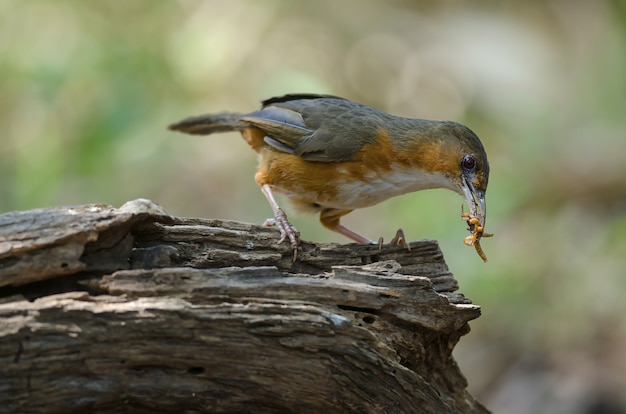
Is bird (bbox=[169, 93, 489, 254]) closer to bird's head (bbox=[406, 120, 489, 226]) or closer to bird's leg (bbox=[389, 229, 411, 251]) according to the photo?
bird's head (bbox=[406, 120, 489, 226])

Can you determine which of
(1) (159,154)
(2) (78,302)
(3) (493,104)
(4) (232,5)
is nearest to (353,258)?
(2) (78,302)

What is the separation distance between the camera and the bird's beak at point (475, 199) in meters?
5.05

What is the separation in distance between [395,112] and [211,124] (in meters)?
5.59

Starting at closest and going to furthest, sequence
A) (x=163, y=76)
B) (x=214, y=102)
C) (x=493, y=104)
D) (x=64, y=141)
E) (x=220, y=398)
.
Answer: (x=220, y=398)
(x=64, y=141)
(x=163, y=76)
(x=214, y=102)
(x=493, y=104)

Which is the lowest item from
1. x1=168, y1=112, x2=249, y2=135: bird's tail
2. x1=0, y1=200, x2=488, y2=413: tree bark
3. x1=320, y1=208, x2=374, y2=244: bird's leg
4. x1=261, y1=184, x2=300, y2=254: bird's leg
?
x1=0, y1=200, x2=488, y2=413: tree bark

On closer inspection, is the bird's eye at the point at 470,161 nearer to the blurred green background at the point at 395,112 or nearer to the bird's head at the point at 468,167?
the bird's head at the point at 468,167

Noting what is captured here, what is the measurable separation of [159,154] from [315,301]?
197 inches

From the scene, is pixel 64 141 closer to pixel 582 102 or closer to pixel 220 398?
pixel 220 398

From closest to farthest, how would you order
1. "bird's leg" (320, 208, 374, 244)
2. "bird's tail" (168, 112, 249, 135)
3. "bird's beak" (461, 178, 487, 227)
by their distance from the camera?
"bird's beak" (461, 178, 487, 227) < "bird's leg" (320, 208, 374, 244) < "bird's tail" (168, 112, 249, 135)

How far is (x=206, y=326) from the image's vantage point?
11.1ft

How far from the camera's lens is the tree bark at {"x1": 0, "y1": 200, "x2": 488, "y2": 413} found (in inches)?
126

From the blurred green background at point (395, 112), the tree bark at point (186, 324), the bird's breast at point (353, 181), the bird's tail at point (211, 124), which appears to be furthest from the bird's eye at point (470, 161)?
the blurred green background at point (395, 112)

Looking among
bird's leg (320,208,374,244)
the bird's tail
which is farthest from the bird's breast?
the bird's tail

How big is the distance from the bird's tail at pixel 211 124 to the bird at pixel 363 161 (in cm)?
50
